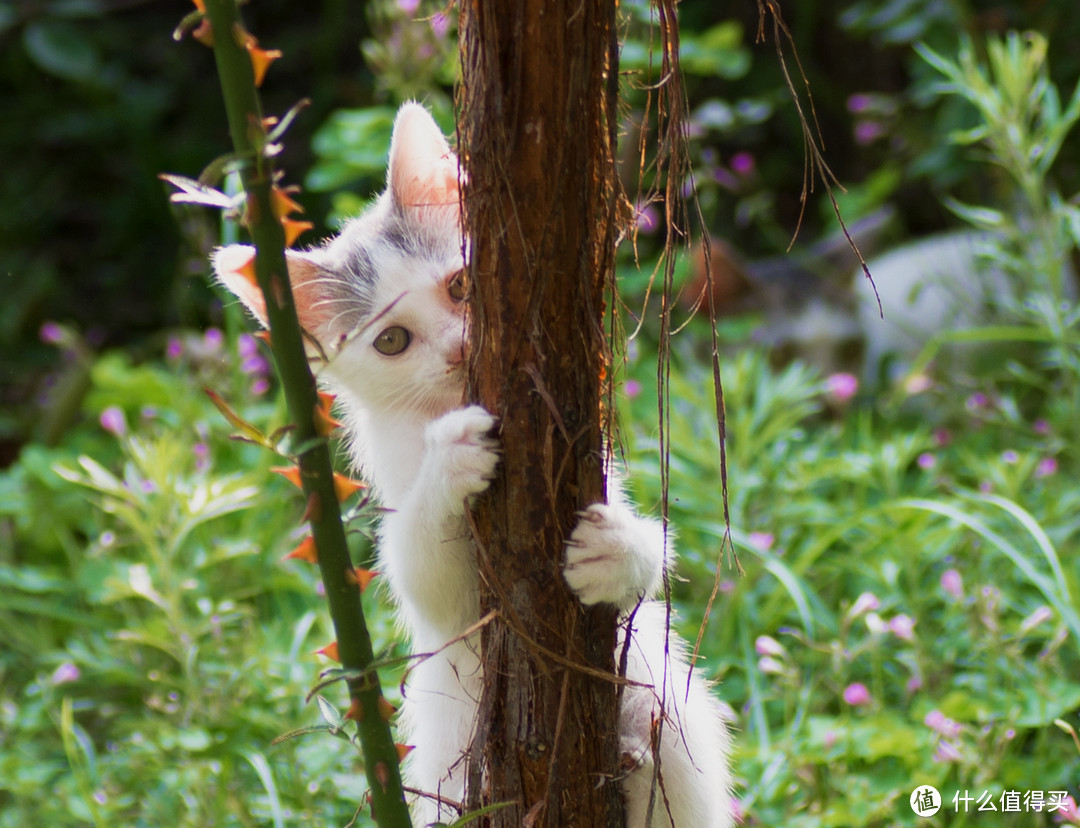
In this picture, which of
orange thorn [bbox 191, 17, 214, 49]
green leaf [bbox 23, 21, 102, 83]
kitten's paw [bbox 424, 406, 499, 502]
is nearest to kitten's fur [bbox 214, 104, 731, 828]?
kitten's paw [bbox 424, 406, 499, 502]

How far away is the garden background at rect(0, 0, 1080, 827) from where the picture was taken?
69.0 inches

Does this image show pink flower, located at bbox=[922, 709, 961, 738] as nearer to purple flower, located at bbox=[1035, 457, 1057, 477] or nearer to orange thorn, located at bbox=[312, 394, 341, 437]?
purple flower, located at bbox=[1035, 457, 1057, 477]

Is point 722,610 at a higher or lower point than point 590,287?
higher

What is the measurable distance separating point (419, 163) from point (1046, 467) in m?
1.62

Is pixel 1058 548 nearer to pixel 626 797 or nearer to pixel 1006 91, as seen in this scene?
pixel 1006 91

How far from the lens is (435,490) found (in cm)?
106

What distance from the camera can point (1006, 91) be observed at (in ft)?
7.46

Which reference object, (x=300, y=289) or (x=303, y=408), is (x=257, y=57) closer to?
(x=303, y=408)

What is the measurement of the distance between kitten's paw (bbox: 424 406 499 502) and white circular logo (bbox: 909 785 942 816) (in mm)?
1052

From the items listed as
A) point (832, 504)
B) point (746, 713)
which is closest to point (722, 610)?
point (746, 713)

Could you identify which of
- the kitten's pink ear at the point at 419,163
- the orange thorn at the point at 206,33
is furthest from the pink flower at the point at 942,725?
the orange thorn at the point at 206,33

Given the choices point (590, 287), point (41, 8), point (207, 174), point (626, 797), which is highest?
point (41, 8)

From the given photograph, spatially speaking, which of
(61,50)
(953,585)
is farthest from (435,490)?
(61,50)

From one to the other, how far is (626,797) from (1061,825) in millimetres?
877
